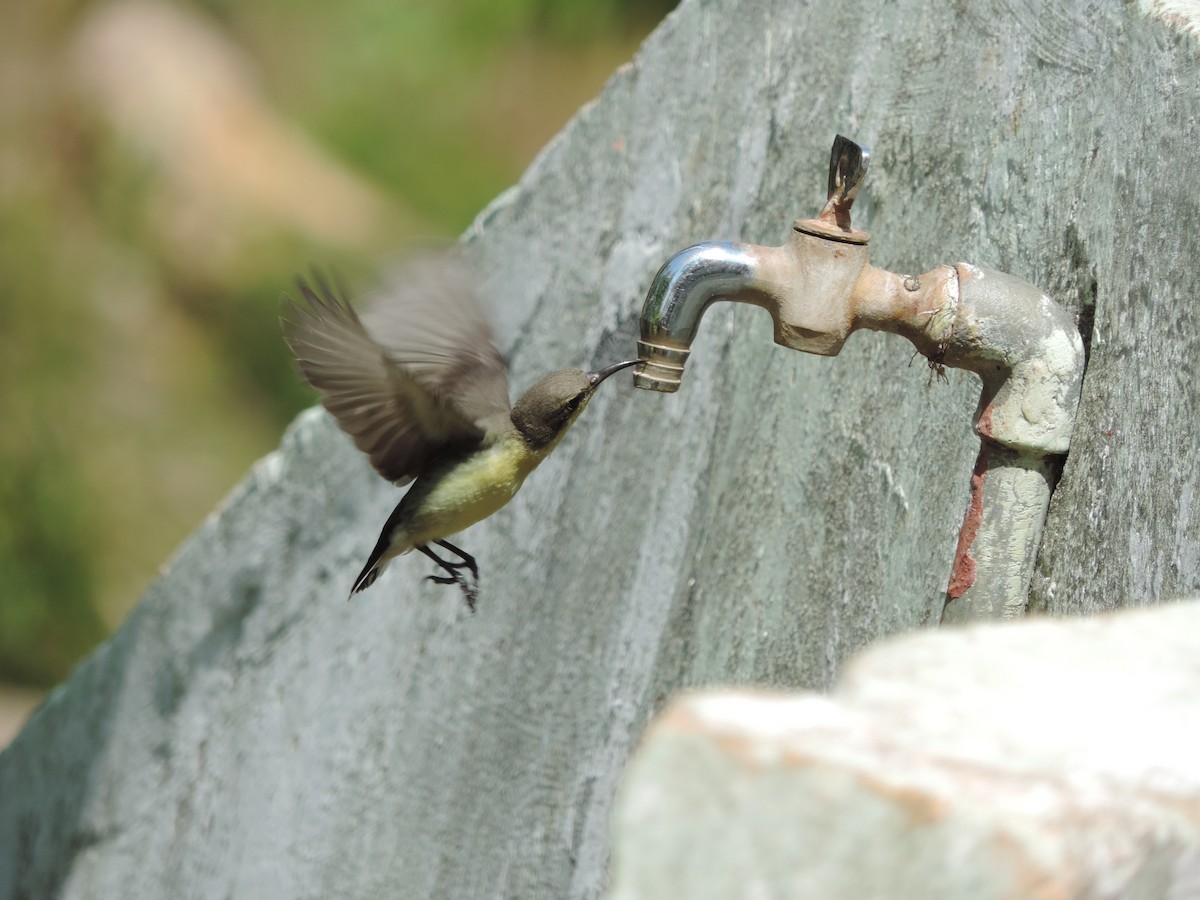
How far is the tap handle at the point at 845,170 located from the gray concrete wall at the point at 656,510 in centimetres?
→ 29

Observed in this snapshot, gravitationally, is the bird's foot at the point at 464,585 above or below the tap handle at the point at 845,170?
below

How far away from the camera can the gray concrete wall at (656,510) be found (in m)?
1.62

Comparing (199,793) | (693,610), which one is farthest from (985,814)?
(199,793)

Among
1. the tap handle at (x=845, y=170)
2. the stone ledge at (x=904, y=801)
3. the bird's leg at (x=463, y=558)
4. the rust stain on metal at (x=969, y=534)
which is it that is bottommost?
the stone ledge at (x=904, y=801)

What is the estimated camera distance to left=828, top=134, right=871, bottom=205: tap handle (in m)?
1.55

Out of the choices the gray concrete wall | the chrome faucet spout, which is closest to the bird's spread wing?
the gray concrete wall

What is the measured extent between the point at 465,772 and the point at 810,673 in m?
0.89

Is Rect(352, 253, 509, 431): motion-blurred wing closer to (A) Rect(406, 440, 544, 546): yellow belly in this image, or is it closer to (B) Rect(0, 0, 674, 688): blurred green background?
(A) Rect(406, 440, 544, 546): yellow belly

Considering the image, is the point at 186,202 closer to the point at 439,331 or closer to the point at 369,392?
the point at 439,331

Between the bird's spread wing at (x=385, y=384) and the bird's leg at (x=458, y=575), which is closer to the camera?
the bird's spread wing at (x=385, y=384)

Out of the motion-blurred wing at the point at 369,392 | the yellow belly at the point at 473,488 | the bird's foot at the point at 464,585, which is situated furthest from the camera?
the bird's foot at the point at 464,585

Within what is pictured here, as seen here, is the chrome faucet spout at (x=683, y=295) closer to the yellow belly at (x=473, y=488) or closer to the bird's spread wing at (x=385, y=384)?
the bird's spread wing at (x=385, y=384)

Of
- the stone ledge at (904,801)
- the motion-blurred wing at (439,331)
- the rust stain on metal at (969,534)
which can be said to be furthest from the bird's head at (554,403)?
the stone ledge at (904,801)

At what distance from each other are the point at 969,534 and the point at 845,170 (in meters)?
0.41
